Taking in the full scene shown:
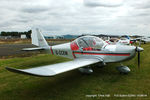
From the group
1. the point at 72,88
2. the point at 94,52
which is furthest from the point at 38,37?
the point at 72,88

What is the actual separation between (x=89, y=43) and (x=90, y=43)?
0.18 feet

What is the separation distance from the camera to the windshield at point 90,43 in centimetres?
620

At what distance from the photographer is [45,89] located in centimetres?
454

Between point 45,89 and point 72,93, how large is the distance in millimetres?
1109

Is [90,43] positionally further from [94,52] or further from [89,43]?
[94,52]

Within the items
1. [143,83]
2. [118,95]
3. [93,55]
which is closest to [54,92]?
[118,95]

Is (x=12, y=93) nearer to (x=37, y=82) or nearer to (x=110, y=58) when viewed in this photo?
(x=37, y=82)

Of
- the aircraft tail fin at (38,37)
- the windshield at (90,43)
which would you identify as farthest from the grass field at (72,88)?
the aircraft tail fin at (38,37)

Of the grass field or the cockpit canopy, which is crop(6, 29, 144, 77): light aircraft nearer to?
the cockpit canopy

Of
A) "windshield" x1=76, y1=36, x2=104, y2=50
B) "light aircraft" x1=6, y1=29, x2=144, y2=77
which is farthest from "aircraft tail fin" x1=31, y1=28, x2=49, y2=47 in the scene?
"windshield" x1=76, y1=36, x2=104, y2=50

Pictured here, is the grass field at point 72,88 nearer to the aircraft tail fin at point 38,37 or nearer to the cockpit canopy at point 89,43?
the cockpit canopy at point 89,43

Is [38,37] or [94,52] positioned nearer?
[94,52]

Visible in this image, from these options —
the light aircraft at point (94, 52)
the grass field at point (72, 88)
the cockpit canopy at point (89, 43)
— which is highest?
the cockpit canopy at point (89, 43)

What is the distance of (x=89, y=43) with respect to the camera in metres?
6.41
